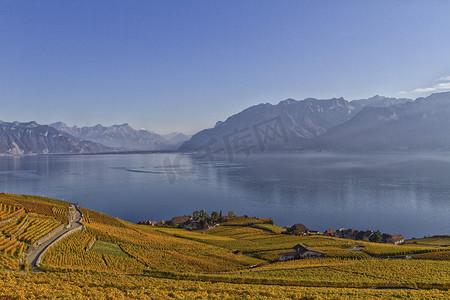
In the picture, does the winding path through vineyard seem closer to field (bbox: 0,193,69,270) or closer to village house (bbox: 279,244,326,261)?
field (bbox: 0,193,69,270)

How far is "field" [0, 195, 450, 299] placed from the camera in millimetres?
17922

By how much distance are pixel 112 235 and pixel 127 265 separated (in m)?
13.5

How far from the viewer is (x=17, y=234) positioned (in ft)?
99.1

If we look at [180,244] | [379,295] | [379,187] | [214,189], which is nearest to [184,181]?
[214,189]

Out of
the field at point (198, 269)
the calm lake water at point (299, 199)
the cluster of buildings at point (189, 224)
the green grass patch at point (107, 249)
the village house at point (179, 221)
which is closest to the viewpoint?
the field at point (198, 269)

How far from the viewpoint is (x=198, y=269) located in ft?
112

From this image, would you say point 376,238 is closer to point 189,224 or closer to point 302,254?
point 302,254

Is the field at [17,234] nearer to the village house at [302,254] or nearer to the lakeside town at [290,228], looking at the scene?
the village house at [302,254]

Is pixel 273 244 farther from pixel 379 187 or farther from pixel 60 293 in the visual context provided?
pixel 379 187

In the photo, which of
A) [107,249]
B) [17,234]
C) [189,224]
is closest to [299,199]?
[189,224]

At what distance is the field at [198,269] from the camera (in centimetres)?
1792

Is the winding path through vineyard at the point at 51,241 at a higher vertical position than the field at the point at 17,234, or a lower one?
lower

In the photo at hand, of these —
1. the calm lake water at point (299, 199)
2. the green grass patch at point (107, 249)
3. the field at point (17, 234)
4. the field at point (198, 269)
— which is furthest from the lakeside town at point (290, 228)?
the green grass patch at point (107, 249)

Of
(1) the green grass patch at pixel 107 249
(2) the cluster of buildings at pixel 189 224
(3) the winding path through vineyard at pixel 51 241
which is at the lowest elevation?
(2) the cluster of buildings at pixel 189 224
